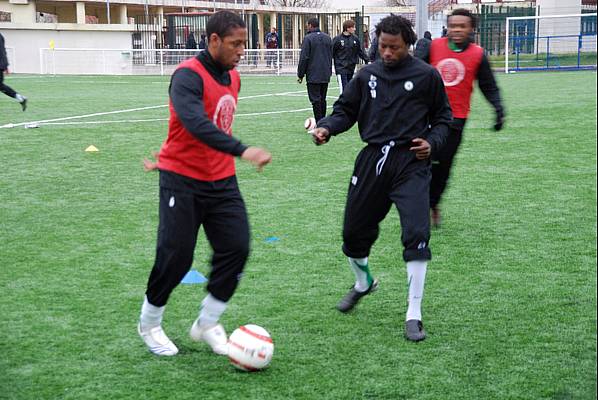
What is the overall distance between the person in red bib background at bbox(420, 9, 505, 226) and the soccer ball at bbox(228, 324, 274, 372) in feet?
11.0

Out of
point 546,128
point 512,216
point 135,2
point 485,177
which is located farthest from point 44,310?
point 135,2

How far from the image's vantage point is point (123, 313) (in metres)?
5.61

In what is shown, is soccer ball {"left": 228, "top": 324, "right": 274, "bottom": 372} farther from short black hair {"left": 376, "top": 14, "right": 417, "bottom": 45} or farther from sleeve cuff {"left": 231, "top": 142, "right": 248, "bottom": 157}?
short black hair {"left": 376, "top": 14, "right": 417, "bottom": 45}

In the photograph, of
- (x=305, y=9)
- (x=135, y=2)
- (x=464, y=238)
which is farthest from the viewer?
(x=305, y=9)

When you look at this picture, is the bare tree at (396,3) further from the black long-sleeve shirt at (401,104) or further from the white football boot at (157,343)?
the white football boot at (157,343)

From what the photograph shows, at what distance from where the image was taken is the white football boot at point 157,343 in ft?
15.8

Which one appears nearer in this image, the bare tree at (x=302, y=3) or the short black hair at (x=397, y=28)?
the short black hair at (x=397, y=28)

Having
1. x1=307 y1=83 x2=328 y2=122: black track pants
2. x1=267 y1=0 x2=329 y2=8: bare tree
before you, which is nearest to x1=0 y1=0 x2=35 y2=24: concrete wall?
x1=267 y1=0 x2=329 y2=8: bare tree

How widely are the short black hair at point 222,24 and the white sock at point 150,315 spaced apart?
1.52 metres

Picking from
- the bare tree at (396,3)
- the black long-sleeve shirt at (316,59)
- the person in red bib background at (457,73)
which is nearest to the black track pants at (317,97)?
the black long-sleeve shirt at (316,59)

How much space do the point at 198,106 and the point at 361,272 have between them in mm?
1806

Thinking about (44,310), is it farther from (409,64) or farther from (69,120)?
(69,120)

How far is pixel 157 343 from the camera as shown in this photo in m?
4.82

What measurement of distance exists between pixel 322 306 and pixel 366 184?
39.4 inches
